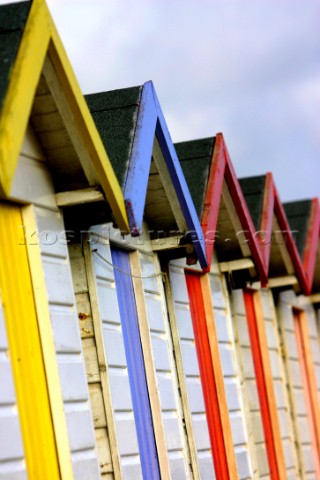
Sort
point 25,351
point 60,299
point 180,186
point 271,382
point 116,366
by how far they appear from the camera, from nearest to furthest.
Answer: point 25,351 < point 60,299 < point 116,366 < point 180,186 < point 271,382

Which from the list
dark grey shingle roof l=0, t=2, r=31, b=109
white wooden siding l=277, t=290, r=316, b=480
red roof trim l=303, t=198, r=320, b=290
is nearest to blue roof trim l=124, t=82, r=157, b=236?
dark grey shingle roof l=0, t=2, r=31, b=109

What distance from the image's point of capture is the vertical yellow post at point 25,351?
9586 mm

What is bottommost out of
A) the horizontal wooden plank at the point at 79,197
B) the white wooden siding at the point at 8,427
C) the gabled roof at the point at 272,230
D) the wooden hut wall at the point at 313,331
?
the white wooden siding at the point at 8,427

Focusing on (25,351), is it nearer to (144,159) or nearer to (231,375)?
(144,159)

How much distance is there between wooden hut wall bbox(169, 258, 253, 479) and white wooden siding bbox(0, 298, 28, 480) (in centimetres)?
467

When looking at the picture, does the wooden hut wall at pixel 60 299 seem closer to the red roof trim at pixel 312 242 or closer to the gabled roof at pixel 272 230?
the gabled roof at pixel 272 230

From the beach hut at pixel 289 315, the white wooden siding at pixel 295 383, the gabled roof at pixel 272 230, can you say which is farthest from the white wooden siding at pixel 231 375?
the white wooden siding at pixel 295 383

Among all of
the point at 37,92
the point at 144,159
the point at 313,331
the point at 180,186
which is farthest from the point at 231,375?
the point at 37,92

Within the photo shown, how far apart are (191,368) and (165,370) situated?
943 mm

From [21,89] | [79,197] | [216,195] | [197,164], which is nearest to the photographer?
[21,89]

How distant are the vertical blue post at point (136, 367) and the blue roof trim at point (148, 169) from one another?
2.99 ft

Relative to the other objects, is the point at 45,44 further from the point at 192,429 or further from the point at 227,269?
the point at 227,269

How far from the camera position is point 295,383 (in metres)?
19.1

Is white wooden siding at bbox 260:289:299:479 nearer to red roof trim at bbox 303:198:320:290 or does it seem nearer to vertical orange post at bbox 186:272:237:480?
red roof trim at bbox 303:198:320:290
